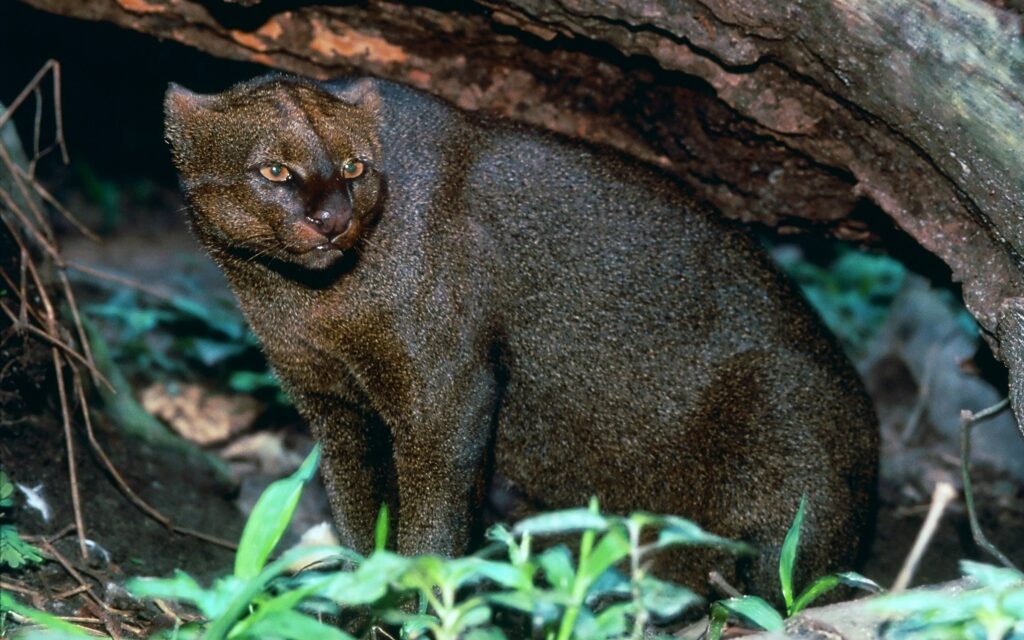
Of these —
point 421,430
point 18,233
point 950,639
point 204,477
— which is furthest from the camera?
point 204,477

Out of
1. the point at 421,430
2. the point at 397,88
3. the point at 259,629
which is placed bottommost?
the point at 421,430

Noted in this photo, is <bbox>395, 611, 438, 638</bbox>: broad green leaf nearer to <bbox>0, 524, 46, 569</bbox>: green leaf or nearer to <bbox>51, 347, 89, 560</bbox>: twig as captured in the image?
<bbox>0, 524, 46, 569</bbox>: green leaf

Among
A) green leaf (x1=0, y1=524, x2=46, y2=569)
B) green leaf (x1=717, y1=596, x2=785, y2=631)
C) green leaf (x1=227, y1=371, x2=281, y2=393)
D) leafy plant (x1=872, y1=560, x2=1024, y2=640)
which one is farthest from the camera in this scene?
green leaf (x1=227, y1=371, x2=281, y2=393)

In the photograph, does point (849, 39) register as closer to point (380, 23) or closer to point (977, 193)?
point (977, 193)

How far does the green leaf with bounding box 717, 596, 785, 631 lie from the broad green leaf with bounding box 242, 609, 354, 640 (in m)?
1.09

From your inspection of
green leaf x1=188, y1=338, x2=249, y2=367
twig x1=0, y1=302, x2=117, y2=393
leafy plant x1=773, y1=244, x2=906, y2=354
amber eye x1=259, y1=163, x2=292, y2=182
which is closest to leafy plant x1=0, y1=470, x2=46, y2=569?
twig x1=0, y1=302, x2=117, y2=393

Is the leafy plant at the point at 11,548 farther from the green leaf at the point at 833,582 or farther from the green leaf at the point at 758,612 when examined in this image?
the green leaf at the point at 833,582

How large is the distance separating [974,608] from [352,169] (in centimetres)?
239

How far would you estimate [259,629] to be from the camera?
2604 mm

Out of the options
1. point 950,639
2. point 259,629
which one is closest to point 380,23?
point 259,629

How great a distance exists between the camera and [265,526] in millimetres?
2828

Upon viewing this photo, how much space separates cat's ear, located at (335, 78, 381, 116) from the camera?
164 inches

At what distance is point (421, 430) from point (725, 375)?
1.21 m

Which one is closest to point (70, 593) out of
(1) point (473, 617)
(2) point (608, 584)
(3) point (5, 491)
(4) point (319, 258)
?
(3) point (5, 491)
